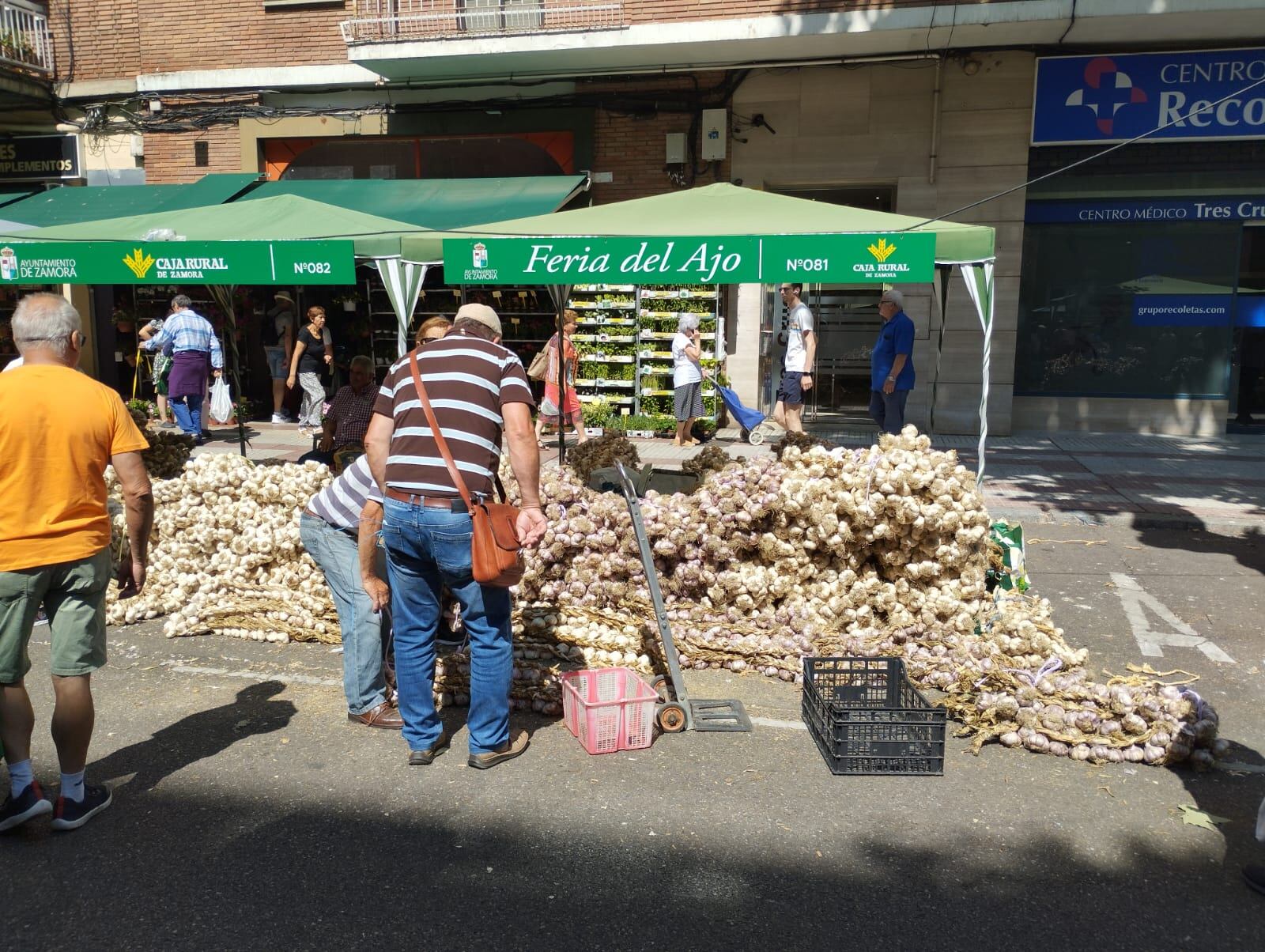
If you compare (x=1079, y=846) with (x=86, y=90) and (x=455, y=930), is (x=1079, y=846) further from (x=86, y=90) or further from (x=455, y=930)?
(x=86, y=90)

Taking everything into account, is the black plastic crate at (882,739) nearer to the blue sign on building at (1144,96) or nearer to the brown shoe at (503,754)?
the brown shoe at (503,754)

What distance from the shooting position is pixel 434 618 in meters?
4.18

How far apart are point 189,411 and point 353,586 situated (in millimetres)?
9395

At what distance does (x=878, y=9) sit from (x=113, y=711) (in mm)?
12572

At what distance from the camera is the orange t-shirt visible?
3475 millimetres

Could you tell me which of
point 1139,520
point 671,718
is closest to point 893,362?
point 1139,520

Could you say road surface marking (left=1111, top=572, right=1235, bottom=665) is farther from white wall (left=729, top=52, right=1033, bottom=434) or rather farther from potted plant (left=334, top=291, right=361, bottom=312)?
potted plant (left=334, top=291, right=361, bottom=312)

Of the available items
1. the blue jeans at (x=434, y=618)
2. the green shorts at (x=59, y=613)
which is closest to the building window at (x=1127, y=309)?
the blue jeans at (x=434, y=618)

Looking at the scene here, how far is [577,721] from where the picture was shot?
4.54 m

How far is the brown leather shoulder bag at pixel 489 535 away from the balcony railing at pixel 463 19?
12042 mm

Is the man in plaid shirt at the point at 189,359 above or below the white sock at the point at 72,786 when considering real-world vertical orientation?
above

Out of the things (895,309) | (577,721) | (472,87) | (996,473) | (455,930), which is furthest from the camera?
(472,87)

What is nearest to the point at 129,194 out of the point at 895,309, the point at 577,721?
the point at 895,309

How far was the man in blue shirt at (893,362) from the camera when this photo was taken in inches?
412
